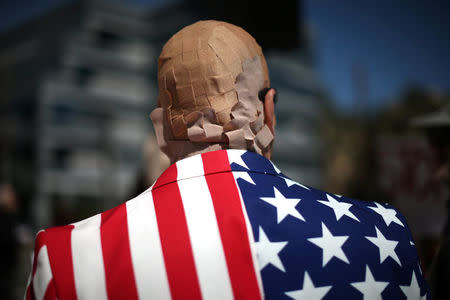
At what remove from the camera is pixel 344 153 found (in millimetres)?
26438

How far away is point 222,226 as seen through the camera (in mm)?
1062

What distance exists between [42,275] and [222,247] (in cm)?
45

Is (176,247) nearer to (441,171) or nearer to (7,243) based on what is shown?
(441,171)

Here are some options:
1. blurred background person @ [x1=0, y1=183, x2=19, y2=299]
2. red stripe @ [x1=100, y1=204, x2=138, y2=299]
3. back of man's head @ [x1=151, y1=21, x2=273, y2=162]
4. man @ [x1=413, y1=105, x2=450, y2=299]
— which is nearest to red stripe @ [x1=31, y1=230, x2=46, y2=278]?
red stripe @ [x1=100, y1=204, x2=138, y2=299]

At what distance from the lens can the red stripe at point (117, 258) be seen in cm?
101

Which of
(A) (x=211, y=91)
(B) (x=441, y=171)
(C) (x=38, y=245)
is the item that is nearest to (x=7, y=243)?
(C) (x=38, y=245)

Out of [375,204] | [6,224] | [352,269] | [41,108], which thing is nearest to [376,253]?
[352,269]

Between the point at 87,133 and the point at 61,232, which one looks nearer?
the point at 61,232

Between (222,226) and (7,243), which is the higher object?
(222,226)

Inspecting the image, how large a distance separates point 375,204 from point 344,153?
26144mm

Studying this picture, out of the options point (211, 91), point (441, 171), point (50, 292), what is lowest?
point (441, 171)

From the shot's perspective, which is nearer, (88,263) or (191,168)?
(88,263)

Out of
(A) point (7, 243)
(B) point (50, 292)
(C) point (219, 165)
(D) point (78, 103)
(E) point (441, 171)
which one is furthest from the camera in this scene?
(D) point (78, 103)

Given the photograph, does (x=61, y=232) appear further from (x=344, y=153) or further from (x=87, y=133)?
(x=87, y=133)
